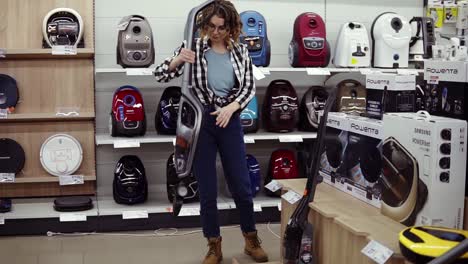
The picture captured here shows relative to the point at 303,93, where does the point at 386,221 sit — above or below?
below

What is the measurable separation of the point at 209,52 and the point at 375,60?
2367mm

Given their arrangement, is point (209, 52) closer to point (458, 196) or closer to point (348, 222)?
point (348, 222)

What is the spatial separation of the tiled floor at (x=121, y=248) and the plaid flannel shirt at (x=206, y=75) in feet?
3.58

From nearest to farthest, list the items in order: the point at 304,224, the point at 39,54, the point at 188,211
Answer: the point at 304,224, the point at 188,211, the point at 39,54

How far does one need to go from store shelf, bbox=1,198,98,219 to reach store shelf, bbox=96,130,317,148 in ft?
1.91

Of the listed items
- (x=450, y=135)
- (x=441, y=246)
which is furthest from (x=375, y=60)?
(x=441, y=246)

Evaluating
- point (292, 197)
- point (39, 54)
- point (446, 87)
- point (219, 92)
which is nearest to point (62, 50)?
point (39, 54)

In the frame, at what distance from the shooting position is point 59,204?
4.80m

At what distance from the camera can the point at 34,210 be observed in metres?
4.86

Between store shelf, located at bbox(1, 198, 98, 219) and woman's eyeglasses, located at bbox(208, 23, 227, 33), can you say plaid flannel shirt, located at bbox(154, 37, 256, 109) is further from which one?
store shelf, located at bbox(1, 198, 98, 219)

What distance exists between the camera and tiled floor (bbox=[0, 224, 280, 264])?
414 cm

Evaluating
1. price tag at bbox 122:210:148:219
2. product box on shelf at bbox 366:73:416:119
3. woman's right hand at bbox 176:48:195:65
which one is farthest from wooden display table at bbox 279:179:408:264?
price tag at bbox 122:210:148:219

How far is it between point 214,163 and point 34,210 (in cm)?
200

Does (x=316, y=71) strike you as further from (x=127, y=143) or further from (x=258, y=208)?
(x=127, y=143)
